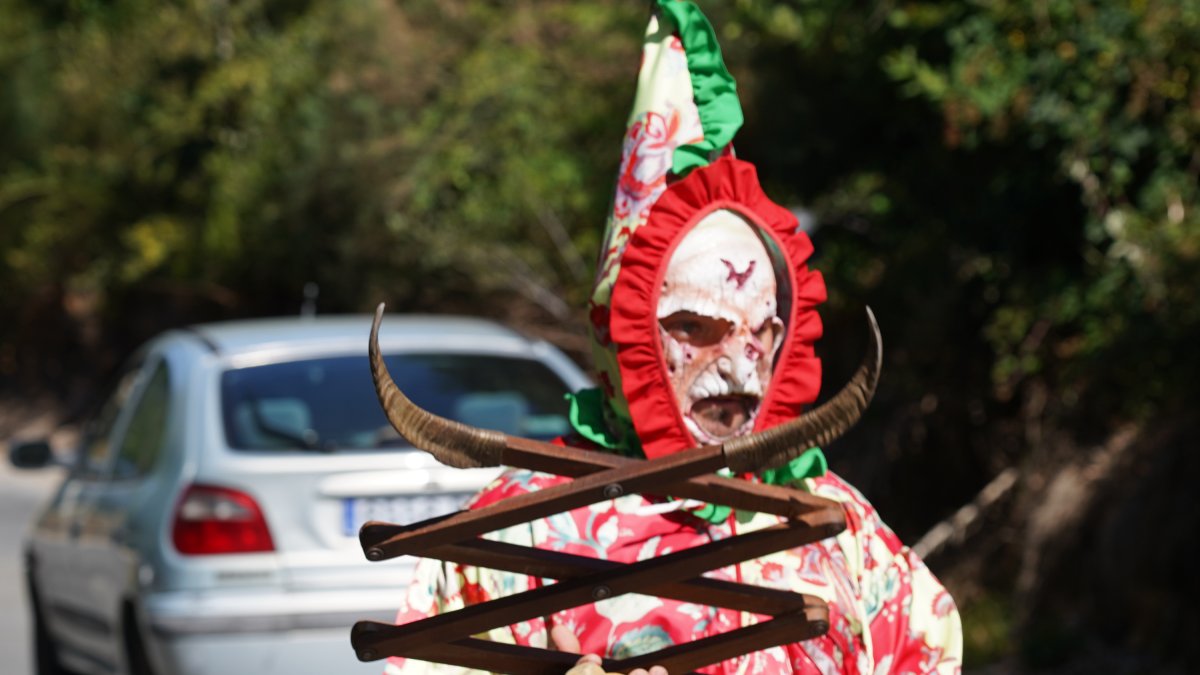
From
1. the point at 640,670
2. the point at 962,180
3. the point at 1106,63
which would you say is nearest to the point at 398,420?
the point at 640,670

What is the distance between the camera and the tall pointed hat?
8.01 feet

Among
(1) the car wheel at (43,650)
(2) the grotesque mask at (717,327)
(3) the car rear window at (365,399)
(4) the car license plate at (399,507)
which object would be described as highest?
(3) the car rear window at (365,399)

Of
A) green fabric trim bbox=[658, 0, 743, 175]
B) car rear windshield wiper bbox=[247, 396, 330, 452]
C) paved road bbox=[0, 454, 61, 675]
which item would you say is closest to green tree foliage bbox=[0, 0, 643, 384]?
paved road bbox=[0, 454, 61, 675]

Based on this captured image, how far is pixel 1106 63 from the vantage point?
7609 millimetres

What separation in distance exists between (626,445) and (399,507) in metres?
3.15

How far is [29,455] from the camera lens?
730cm

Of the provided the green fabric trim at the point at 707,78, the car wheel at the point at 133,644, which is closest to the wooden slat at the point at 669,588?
the green fabric trim at the point at 707,78

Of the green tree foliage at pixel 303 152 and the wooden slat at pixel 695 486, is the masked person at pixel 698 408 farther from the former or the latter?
the green tree foliage at pixel 303 152

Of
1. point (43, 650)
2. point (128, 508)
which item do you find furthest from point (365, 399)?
point (43, 650)

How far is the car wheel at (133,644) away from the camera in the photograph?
18.4 feet

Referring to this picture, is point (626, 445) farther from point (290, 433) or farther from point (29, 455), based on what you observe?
point (29, 455)

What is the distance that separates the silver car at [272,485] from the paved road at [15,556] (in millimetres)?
2600

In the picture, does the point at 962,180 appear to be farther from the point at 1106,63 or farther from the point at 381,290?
the point at 381,290

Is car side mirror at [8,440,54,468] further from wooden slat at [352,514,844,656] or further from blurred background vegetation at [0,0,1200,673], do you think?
wooden slat at [352,514,844,656]
